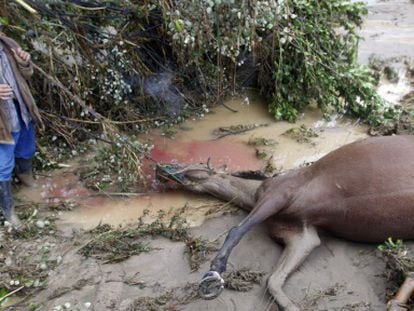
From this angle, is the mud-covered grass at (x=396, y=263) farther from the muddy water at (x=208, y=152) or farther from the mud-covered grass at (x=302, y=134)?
the mud-covered grass at (x=302, y=134)

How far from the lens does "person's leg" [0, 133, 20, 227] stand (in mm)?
4043

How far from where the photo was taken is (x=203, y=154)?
512 cm

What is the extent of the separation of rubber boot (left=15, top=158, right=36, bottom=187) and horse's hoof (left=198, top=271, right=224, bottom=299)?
82.2 inches

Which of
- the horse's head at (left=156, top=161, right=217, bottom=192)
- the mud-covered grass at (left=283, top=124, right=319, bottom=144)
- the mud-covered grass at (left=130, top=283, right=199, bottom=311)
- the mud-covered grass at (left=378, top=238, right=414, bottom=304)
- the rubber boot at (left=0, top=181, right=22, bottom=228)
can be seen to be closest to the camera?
the mud-covered grass at (left=378, top=238, right=414, bottom=304)

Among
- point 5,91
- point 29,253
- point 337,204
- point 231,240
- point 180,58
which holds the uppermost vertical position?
point 5,91

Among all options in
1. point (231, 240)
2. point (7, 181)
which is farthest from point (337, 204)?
point (7, 181)

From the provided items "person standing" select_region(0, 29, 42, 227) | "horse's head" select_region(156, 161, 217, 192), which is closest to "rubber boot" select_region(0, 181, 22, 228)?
"person standing" select_region(0, 29, 42, 227)

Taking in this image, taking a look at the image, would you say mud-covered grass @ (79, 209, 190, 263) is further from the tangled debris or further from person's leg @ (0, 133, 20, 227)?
the tangled debris

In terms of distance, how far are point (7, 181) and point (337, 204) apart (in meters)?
2.36

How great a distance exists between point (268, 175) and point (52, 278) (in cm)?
194

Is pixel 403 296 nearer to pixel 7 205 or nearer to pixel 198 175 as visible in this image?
pixel 198 175

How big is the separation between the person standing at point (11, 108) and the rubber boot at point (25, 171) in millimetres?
306

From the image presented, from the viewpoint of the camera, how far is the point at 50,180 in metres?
4.81

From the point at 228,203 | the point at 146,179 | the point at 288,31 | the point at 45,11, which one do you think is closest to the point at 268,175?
the point at 228,203
